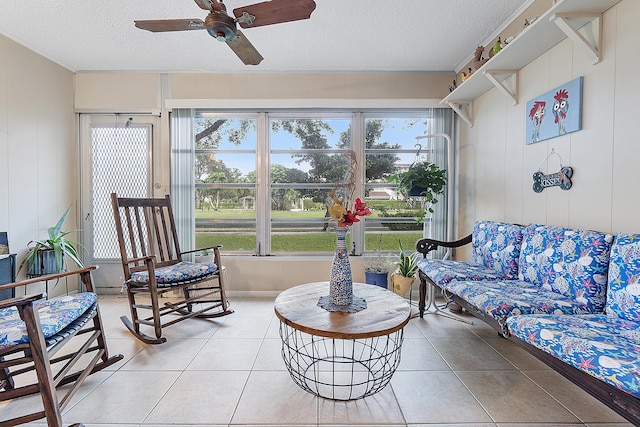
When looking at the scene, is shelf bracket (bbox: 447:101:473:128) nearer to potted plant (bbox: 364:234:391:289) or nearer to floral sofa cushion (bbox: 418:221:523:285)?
floral sofa cushion (bbox: 418:221:523:285)

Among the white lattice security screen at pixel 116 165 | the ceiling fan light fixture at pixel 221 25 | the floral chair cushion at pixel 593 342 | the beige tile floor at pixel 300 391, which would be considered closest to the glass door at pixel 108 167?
the white lattice security screen at pixel 116 165

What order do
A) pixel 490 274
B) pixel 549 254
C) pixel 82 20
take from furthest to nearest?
pixel 82 20, pixel 490 274, pixel 549 254

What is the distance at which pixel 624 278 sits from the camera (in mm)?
1511

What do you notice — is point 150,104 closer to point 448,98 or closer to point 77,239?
point 77,239

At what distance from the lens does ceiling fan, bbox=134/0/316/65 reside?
171 cm

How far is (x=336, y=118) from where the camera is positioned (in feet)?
12.1

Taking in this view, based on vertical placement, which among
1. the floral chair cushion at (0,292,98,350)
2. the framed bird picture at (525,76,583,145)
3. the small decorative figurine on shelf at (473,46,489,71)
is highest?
the small decorative figurine on shelf at (473,46,489,71)

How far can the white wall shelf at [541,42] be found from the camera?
1.73 meters

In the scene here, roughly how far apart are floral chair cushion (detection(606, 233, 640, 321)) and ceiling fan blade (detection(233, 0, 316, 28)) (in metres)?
2.02

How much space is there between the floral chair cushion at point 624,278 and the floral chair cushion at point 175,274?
2.79 m

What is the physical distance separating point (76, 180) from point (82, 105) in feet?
2.87

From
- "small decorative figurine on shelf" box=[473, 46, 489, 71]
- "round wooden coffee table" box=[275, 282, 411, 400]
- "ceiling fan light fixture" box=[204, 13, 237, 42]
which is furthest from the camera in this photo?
"small decorative figurine on shelf" box=[473, 46, 489, 71]

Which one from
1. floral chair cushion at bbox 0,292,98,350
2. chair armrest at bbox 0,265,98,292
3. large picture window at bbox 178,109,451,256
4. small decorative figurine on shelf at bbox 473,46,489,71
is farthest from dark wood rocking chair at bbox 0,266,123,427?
small decorative figurine on shelf at bbox 473,46,489,71

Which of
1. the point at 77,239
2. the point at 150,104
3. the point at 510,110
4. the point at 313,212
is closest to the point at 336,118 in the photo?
the point at 313,212
